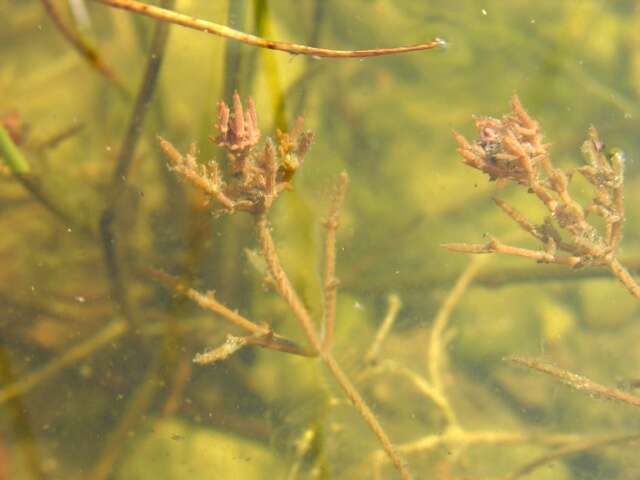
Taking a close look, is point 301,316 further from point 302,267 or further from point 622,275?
point 622,275

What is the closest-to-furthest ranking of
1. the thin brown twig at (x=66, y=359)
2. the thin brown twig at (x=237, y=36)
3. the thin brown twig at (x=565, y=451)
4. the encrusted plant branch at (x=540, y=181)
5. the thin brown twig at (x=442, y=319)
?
the thin brown twig at (x=237, y=36)
the encrusted plant branch at (x=540, y=181)
the thin brown twig at (x=66, y=359)
the thin brown twig at (x=565, y=451)
the thin brown twig at (x=442, y=319)

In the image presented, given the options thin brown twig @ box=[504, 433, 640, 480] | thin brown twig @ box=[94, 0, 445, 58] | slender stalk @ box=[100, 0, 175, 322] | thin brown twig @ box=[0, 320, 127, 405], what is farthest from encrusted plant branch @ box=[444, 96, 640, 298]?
thin brown twig @ box=[0, 320, 127, 405]

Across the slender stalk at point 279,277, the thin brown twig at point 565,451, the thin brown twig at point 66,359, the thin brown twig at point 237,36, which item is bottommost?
the thin brown twig at point 565,451

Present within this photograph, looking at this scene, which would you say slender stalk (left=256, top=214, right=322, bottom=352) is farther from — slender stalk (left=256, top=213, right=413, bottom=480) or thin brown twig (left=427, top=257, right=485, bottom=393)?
thin brown twig (left=427, top=257, right=485, bottom=393)

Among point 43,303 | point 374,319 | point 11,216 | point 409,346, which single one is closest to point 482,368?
point 409,346

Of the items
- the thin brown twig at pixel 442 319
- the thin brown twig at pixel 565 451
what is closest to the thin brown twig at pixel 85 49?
the thin brown twig at pixel 442 319

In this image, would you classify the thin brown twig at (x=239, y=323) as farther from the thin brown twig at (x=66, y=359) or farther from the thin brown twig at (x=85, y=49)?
the thin brown twig at (x=85, y=49)
